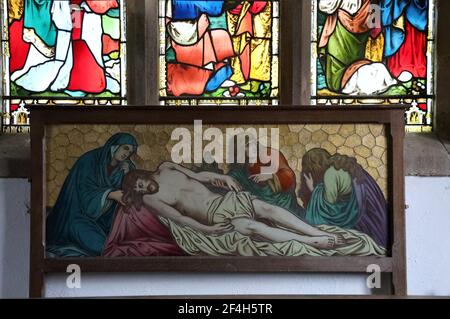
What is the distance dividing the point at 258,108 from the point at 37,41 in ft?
5.62

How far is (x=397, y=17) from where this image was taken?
371cm

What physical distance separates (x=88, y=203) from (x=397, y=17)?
2.36 m

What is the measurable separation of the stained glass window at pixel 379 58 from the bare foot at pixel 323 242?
1079mm

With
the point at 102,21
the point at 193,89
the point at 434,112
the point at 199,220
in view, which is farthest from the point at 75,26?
the point at 434,112

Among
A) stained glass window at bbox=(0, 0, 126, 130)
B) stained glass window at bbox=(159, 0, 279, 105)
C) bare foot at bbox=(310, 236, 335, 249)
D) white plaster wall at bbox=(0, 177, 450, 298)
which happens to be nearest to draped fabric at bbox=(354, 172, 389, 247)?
bare foot at bbox=(310, 236, 335, 249)

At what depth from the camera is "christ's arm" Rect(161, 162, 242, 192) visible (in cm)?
299

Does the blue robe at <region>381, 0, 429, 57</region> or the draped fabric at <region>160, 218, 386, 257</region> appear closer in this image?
the draped fabric at <region>160, 218, 386, 257</region>

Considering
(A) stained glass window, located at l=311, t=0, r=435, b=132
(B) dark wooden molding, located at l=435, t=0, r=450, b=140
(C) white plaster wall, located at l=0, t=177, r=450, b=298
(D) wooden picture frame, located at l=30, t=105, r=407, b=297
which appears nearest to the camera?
(D) wooden picture frame, located at l=30, t=105, r=407, b=297

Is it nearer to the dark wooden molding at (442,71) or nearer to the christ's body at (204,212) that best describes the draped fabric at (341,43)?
the dark wooden molding at (442,71)

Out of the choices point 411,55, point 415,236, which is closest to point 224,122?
point 415,236

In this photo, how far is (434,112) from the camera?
11.9 ft

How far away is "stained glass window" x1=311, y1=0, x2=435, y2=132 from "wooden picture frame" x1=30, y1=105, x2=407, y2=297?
74 centimetres

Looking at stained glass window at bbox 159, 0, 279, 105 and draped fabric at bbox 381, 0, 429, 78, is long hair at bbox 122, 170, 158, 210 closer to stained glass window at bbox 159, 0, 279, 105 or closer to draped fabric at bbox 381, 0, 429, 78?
stained glass window at bbox 159, 0, 279, 105

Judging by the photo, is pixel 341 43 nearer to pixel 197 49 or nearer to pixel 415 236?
pixel 197 49
